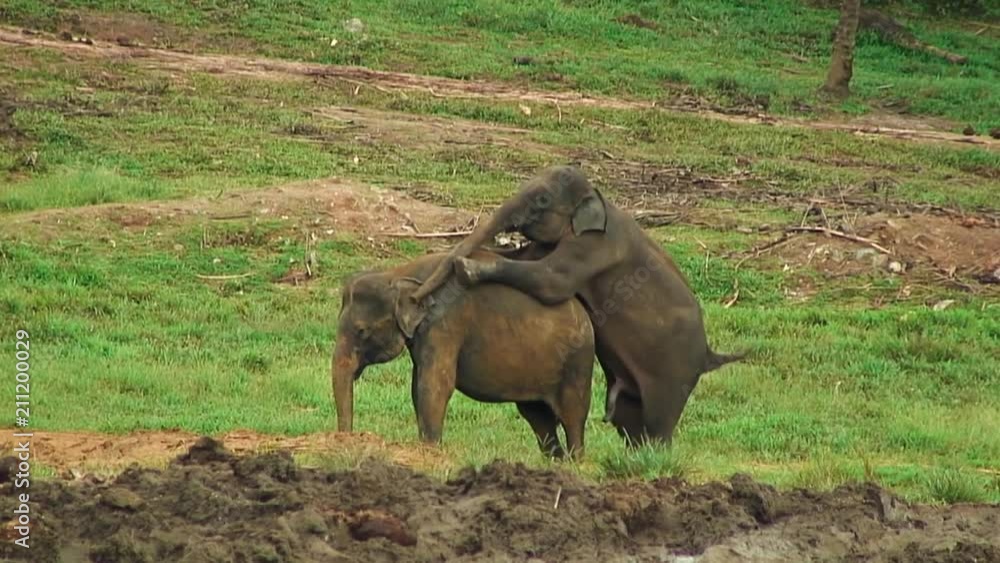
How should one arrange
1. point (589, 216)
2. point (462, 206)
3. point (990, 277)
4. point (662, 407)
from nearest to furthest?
point (589, 216) < point (662, 407) < point (990, 277) < point (462, 206)

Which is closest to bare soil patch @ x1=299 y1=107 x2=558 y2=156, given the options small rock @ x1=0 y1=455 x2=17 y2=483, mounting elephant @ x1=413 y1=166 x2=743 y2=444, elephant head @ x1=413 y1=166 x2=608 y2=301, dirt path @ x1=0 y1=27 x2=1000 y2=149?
dirt path @ x1=0 y1=27 x2=1000 y2=149

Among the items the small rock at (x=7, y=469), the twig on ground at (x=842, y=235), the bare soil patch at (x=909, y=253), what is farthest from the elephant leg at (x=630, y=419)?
the twig on ground at (x=842, y=235)

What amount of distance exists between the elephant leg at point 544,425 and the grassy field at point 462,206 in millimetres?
211

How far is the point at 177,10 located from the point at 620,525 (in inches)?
811

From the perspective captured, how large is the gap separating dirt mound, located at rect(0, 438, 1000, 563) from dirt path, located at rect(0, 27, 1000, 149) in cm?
1662

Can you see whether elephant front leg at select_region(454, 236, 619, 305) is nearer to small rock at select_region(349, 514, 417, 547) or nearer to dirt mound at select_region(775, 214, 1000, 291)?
small rock at select_region(349, 514, 417, 547)

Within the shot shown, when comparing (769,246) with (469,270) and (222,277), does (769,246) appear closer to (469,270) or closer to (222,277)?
(222,277)

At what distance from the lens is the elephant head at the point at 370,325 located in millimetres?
9070

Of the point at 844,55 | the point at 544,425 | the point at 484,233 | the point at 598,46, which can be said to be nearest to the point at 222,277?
the point at 544,425

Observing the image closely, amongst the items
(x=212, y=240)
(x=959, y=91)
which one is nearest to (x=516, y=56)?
(x=959, y=91)

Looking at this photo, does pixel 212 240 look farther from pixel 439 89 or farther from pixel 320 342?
pixel 439 89

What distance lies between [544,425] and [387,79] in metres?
15.1

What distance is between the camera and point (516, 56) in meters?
26.6

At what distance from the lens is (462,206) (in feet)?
59.5
